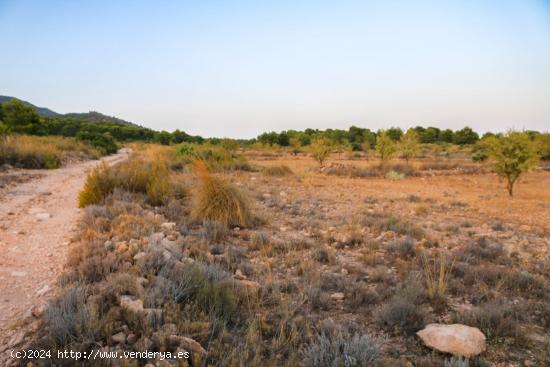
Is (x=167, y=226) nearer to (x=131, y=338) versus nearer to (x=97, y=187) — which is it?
(x=97, y=187)

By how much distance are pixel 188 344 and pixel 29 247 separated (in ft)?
10.9

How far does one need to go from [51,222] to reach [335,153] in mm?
40657

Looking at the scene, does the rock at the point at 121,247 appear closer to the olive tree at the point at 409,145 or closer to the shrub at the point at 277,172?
the shrub at the point at 277,172

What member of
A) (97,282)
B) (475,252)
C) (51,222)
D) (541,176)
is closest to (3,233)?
(51,222)

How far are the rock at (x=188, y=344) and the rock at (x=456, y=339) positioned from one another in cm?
208

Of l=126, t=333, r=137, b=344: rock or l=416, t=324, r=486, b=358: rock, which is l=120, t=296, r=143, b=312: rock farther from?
l=416, t=324, r=486, b=358: rock

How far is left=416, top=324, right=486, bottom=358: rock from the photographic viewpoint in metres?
2.87

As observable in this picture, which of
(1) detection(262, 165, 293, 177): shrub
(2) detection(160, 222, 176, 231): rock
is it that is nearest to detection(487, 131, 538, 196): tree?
(1) detection(262, 165, 293, 177): shrub

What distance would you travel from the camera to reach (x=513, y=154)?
44.0ft

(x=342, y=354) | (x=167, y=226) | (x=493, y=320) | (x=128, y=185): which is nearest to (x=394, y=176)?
(x=128, y=185)

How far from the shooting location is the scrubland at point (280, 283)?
2.59 meters

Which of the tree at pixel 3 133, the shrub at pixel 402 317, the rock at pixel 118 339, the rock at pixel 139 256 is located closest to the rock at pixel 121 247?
the rock at pixel 139 256

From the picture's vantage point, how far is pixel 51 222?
18.7ft

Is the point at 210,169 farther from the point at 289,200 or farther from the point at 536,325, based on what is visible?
the point at 536,325
